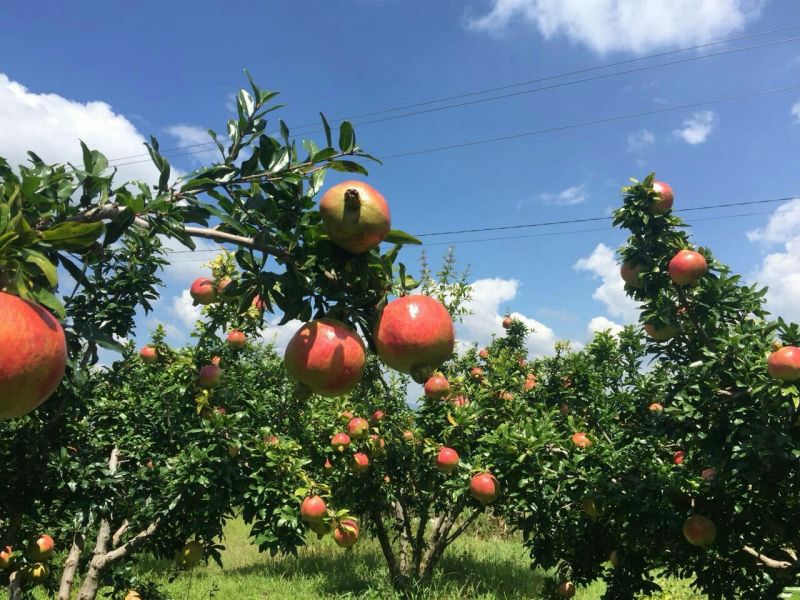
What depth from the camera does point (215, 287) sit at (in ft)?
12.0

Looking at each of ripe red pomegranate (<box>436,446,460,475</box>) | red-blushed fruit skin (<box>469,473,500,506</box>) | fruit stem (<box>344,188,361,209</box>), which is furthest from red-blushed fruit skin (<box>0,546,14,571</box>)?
fruit stem (<box>344,188,361,209</box>)

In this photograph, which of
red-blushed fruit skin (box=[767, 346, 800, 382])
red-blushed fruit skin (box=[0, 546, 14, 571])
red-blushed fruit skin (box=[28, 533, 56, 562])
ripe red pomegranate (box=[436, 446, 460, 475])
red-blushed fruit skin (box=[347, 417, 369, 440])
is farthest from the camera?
red-blushed fruit skin (box=[347, 417, 369, 440])

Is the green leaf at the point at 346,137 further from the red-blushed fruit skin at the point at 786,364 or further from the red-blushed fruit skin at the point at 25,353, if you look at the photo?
the red-blushed fruit skin at the point at 786,364

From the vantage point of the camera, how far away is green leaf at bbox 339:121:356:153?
1320 millimetres

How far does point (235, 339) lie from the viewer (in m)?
5.03

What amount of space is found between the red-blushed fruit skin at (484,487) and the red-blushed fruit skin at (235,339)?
249cm

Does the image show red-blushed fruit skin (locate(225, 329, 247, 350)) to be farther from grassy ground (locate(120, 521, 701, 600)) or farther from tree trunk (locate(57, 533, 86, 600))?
grassy ground (locate(120, 521, 701, 600))

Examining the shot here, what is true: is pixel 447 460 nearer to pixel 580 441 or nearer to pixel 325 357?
pixel 580 441

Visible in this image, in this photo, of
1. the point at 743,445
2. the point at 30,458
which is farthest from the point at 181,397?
the point at 743,445

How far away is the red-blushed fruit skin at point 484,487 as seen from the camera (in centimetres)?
435

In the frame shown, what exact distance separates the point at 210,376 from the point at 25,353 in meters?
4.03

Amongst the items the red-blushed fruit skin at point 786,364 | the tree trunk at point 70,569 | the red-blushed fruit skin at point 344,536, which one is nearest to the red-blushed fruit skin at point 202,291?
the red-blushed fruit skin at point 344,536

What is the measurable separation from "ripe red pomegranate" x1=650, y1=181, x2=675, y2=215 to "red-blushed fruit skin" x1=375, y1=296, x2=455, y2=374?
3182mm

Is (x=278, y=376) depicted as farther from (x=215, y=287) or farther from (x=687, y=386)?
(x=687, y=386)
